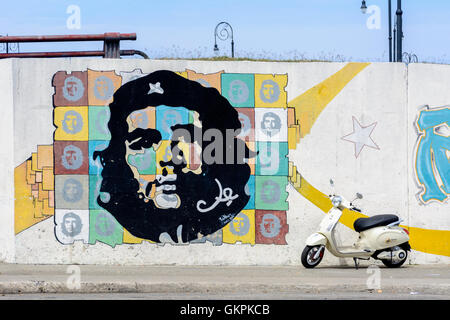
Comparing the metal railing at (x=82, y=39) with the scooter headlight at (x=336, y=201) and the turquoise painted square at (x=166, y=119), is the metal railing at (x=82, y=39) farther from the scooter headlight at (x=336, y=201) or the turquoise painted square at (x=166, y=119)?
the scooter headlight at (x=336, y=201)

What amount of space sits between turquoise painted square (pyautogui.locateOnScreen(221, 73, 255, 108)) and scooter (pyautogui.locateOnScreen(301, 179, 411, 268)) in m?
1.91

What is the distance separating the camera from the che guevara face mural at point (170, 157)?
12328 mm

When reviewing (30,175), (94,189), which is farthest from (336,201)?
(30,175)

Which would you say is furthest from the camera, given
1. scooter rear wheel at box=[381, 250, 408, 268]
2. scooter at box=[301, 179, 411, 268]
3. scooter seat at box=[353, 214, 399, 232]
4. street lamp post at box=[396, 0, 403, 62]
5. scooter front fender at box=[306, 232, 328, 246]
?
street lamp post at box=[396, 0, 403, 62]

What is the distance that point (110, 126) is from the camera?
40.4 feet

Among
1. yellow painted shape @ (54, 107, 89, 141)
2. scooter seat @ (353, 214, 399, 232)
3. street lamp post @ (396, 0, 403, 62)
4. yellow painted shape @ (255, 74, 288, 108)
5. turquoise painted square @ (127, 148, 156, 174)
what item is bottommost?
scooter seat @ (353, 214, 399, 232)

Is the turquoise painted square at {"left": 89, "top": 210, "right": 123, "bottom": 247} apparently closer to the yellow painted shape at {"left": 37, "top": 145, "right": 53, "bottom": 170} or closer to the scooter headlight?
the yellow painted shape at {"left": 37, "top": 145, "right": 53, "bottom": 170}

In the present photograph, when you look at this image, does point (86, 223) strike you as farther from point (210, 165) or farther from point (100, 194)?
point (210, 165)

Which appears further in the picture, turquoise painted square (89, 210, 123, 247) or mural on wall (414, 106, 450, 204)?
mural on wall (414, 106, 450, 204)

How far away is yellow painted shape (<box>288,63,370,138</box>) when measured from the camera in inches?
491

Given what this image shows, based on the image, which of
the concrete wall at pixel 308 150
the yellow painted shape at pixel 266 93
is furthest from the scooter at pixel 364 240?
the yellow painted shape at pixel 266 93

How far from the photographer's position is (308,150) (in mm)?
12469
